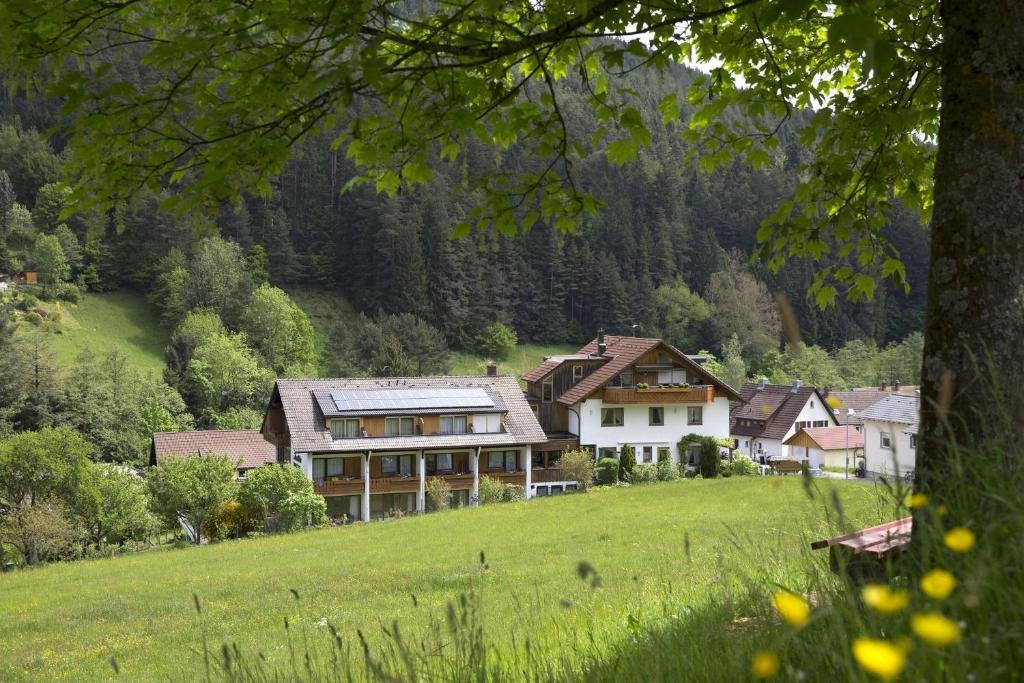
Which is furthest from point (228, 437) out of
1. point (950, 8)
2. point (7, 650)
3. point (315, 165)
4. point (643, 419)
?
point (315, 165)

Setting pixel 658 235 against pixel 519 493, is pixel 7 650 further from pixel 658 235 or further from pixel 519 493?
pixel 658 235

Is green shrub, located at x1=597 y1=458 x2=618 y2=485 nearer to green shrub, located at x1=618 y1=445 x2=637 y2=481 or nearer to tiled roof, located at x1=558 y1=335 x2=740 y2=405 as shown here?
green shrub, located at x1=618 y1=445 x2=637 y2=481

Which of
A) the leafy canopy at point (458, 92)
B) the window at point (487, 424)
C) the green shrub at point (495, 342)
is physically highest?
the green shrub at point (495, 342)

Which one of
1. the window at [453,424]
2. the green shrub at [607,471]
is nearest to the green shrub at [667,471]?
the green shrub at [607,471]

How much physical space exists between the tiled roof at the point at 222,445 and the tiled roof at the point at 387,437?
464 cm

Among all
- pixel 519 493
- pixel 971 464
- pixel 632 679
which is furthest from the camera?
pixel 519 493

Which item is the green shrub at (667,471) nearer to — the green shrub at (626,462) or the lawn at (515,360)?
the green shrub at (626,462)

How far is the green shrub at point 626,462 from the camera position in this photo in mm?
37281

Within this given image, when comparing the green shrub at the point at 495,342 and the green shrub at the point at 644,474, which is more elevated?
the green shrub at the point at 495,342

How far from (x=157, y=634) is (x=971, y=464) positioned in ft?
37.7

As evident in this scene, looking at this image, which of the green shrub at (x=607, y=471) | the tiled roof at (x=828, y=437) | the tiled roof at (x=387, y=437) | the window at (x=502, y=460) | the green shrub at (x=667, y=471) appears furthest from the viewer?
the tiled roof at (x=828, y=437)

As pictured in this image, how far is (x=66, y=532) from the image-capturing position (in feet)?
84.3

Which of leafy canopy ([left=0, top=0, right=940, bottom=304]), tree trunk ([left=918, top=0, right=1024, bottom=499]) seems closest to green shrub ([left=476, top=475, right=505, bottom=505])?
leafy canopy ([left=0, top=0, right=940, bottom=304])

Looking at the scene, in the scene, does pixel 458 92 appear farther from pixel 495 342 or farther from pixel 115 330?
pixel 495 342
